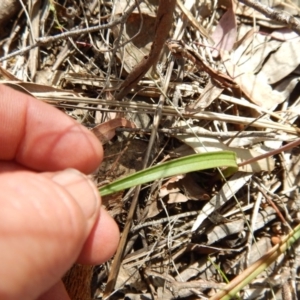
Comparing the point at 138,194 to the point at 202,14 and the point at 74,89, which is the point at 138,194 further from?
the point at 202,14

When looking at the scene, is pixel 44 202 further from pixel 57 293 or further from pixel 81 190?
pixel 57 293

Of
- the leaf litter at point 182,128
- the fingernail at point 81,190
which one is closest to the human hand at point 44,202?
the fingernail at point 81,190

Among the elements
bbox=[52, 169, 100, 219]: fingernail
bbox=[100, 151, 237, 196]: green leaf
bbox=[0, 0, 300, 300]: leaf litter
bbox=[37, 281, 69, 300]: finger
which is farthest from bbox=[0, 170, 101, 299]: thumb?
bbox=[0, 0, 300, 300]: leaf litter

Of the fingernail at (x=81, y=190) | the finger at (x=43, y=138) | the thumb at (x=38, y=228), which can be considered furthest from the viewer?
the finger at (x=43, y=138)

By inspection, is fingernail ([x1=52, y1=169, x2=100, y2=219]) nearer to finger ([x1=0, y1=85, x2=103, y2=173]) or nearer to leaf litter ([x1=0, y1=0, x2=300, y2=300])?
finger ([x1=0, y1=85, x2=103, y2=173])

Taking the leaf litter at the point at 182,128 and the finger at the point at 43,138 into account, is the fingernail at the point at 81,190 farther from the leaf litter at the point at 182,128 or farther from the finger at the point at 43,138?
the leaf litter at the point at 182,128

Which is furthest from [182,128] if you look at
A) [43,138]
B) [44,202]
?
[44,202]

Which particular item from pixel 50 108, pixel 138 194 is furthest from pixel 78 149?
pixel 138 194
